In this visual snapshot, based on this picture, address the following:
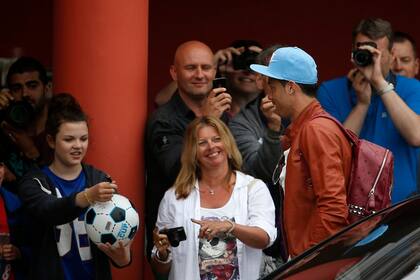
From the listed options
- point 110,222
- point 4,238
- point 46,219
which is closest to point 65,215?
point 46,219

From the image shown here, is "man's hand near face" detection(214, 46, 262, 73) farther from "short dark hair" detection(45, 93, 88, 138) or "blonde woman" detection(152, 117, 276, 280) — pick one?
"short dark hair" detection(45, 93, 88, 138)

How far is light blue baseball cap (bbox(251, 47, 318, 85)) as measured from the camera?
4996mm

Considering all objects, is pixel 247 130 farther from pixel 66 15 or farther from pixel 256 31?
pixel 256 31

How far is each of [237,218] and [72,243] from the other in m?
0.84

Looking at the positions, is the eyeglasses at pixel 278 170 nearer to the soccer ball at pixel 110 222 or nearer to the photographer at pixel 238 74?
the soccer ball at pixel 110 222

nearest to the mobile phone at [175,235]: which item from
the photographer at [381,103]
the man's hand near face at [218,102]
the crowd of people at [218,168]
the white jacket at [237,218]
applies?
the crowd of people at [218,168]

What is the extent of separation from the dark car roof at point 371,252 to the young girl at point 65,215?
4.87ft

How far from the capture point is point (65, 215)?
5164 millimetres

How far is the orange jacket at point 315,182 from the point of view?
469cm

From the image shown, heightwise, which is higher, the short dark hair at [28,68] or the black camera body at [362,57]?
the black camera body at [362,57]

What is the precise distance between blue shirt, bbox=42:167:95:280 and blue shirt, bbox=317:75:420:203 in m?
1.53

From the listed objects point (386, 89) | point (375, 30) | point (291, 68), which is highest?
point (375, 30)

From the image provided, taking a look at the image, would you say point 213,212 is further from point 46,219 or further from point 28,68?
point 28,68

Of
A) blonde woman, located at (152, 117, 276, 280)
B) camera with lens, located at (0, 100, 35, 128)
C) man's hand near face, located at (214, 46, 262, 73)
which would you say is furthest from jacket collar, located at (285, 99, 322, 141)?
camera with lens, located at (0, 100, 35, 128)
